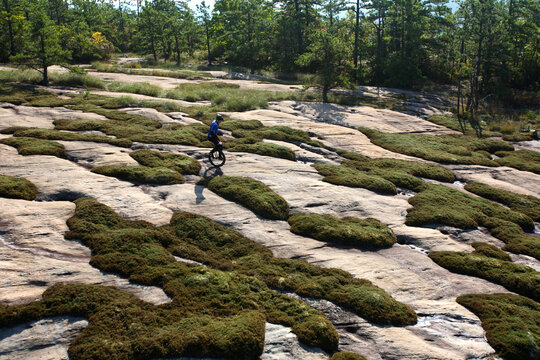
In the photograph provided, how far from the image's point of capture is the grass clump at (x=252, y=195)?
1499cm

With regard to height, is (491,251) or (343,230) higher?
(343,230)

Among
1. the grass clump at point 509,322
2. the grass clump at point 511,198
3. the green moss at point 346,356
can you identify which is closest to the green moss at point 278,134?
the grass clump at point 511,198

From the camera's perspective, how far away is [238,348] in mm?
8000

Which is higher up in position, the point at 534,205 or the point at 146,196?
the point at 146,196

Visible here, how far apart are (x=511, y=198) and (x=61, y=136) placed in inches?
830

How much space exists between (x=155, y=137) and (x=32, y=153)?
6.00 meters

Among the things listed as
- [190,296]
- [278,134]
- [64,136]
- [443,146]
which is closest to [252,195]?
[190,296]

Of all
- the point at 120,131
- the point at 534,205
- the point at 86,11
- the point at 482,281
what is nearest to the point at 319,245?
the point at 482,281

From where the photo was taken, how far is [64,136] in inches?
810

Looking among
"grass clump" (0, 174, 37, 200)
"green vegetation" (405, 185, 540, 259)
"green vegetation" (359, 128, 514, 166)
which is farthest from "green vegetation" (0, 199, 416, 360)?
"green vegetation" (359, 128, 514, 166)

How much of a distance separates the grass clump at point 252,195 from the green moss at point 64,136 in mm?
6427

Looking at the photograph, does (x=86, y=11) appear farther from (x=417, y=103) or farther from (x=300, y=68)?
(x=417, y=103)

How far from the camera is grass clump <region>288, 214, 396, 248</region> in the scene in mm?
13703

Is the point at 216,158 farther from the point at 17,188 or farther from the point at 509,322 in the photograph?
the point at 509,322
